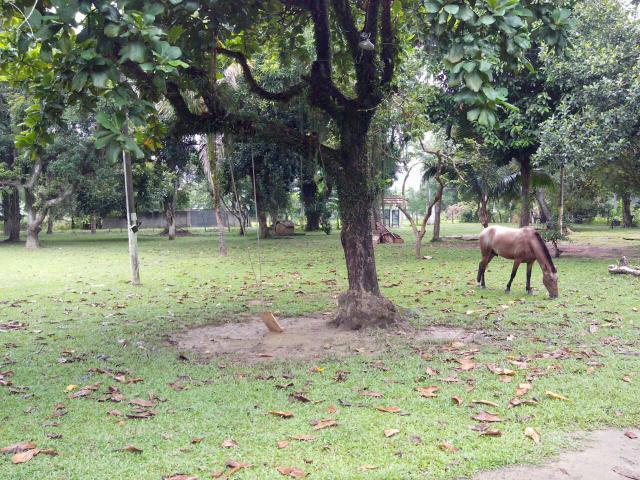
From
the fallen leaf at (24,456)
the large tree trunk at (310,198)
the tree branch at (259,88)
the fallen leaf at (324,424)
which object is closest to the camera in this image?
the fallen leaf at (24,456)

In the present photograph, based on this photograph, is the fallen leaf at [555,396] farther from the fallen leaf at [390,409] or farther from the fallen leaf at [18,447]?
the fallen leaf at [18,447]

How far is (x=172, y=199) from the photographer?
107ft

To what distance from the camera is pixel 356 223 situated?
24.9 ft

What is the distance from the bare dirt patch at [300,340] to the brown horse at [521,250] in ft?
9.80

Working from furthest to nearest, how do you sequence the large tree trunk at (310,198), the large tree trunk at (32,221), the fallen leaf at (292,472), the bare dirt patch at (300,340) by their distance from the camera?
the large tree trunk at (310,198)
the large tree trunk at (32,221)
the bare dirt patch at (300,340)
the fallen leaf at (292,472)

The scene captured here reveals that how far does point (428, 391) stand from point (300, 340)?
250cm

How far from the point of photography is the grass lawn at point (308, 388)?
3588mm

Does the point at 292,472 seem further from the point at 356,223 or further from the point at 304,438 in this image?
the point at 356,223

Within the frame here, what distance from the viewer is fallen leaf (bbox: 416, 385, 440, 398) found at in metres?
4.71

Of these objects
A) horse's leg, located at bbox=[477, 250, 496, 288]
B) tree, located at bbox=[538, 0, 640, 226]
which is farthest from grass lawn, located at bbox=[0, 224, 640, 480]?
tree, located at bbox=[538, 0, 640, 226]

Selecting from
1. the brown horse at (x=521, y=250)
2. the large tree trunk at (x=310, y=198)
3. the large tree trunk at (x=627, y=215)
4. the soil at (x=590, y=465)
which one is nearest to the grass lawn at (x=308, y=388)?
the soil at (x=590, y=465)

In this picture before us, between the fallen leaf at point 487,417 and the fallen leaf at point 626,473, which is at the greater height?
the fallen leaf at point 487,417

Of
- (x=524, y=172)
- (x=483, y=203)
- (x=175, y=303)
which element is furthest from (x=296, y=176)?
(x=175, y=303)

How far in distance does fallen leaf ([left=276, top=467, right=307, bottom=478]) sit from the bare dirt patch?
273cm
